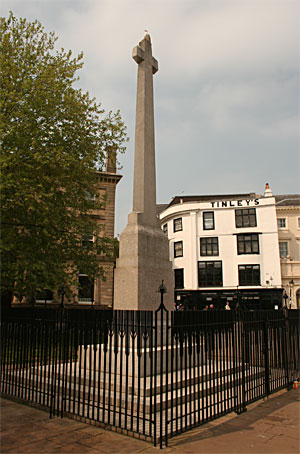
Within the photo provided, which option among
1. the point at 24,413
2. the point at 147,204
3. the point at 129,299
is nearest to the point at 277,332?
the point at 129,299

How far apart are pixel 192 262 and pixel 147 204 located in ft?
93.7

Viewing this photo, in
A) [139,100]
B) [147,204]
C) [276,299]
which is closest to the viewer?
[147,204]

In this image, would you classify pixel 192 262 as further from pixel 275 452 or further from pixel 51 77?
pixel 275 452

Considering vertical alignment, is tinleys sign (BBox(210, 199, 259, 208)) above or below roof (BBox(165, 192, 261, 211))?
below

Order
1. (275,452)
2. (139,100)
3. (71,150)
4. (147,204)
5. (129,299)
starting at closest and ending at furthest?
(275,452) < (129,299) < (147,204) < (139,100) < (71,150)

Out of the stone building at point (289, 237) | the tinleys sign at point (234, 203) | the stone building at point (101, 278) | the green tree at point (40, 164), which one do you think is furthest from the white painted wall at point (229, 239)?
the green tree at point (40, 164)

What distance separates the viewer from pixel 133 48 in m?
10.2

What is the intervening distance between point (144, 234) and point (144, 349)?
3.76m

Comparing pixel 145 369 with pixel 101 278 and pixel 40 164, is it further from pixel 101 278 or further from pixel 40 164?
pixel 101 278

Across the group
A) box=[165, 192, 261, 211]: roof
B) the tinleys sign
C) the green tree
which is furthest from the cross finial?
box=[165, 192, 261, 211]: roof

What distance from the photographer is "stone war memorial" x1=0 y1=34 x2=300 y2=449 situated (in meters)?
5.38

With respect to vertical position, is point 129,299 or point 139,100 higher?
point 139,100

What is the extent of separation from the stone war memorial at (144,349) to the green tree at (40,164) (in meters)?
6.54

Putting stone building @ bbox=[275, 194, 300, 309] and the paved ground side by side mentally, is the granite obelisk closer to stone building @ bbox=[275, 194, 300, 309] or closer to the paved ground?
the paved ground
